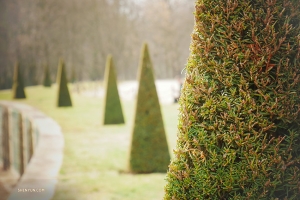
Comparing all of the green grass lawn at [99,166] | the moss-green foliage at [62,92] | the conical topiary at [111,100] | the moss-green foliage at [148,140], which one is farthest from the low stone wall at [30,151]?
the moss-green foliage at [62,92]

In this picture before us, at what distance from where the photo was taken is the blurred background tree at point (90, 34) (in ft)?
90.2

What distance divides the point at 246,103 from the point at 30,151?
29.7 feet

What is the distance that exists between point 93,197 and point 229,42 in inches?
137

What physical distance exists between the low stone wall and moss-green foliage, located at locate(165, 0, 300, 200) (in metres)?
3.05

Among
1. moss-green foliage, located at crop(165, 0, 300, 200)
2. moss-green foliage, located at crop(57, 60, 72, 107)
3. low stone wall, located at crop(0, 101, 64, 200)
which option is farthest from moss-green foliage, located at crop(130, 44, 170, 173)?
moss-green foliage, located at crop(57, 60, 72, 107)

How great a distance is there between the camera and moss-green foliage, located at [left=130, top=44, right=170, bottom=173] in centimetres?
620

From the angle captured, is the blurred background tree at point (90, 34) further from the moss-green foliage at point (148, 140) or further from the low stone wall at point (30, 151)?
the moss-green foliage at point (148, 140)

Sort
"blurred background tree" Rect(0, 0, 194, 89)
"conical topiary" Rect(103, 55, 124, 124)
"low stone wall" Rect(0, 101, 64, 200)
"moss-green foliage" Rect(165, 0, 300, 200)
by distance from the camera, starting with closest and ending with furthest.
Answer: "moss-green foliage" Rect(165, 0, 300, 200) < "low stone wall" Rect(0, 101, 64, 200) < "conical topiary" Rect(103, 55, 124, 124) < "blurred background tree" Rect(0, 0, 194, 89)

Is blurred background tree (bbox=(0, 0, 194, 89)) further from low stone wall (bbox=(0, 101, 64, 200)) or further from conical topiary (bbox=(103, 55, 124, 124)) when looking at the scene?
conical topiary (bbox=(103, 55, 124, 124))

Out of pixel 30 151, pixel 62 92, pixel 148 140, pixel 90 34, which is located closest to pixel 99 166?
pixel 148 140

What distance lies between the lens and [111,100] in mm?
11234

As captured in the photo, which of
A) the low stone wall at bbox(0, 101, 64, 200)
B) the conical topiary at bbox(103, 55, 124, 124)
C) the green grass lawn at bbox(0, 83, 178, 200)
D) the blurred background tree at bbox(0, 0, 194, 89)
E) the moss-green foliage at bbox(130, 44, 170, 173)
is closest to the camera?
the low stone wall at bbox(0, 101, 64, 200)

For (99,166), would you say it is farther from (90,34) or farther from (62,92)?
(90,34)

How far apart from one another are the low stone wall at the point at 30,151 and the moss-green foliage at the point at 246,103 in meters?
3.05
